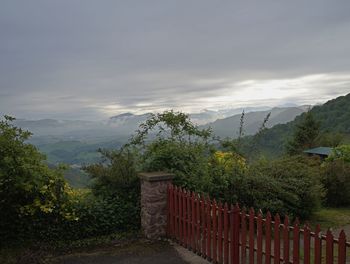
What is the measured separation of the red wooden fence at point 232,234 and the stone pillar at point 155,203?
0.18 meters

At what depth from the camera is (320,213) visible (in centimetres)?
1135

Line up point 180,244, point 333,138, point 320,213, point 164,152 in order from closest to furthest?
point 180,244 → point 164,152 → point 320,213 → point 333,138

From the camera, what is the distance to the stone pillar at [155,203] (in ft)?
26.7

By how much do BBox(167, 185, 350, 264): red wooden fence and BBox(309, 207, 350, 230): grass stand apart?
10.6ft

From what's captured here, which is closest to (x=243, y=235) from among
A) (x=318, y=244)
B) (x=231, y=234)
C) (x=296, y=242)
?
(x=231, y=234)

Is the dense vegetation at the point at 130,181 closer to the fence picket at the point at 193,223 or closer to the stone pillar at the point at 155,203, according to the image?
the stone pillar at the point at 155,203

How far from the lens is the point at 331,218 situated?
10844mm

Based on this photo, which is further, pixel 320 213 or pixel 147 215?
pixel 320 213

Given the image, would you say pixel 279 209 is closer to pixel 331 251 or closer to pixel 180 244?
pixel 180 244

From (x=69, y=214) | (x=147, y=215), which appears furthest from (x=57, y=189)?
(x=147, y=215)

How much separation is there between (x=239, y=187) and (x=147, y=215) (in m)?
2.61

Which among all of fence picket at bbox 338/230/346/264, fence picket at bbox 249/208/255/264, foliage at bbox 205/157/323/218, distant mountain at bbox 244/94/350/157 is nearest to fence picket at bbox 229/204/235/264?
fence picket at bbox 249/208/255/264

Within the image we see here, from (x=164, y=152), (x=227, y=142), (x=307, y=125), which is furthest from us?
(x=307, y=125)

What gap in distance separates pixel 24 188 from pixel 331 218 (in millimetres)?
8463
